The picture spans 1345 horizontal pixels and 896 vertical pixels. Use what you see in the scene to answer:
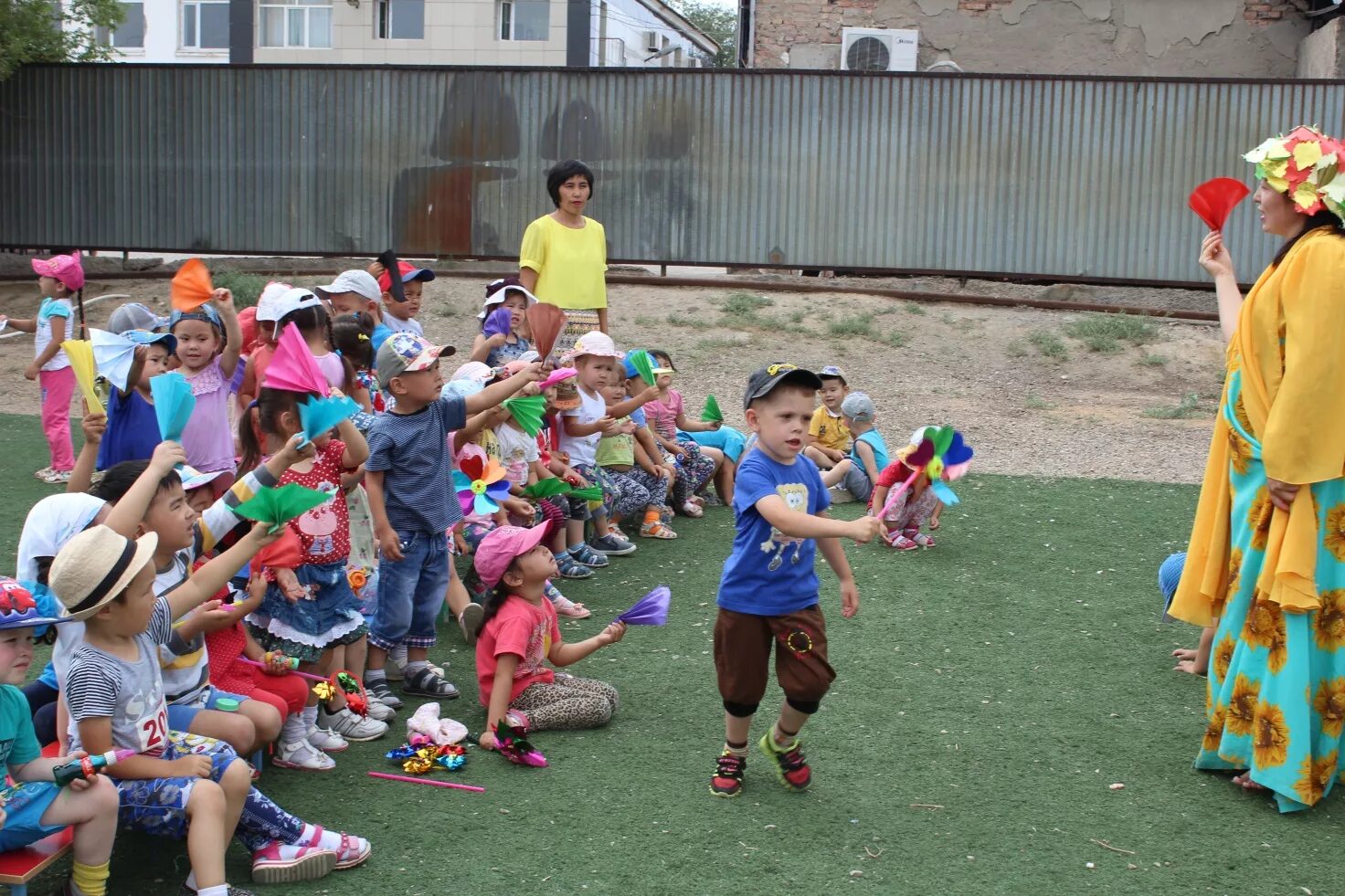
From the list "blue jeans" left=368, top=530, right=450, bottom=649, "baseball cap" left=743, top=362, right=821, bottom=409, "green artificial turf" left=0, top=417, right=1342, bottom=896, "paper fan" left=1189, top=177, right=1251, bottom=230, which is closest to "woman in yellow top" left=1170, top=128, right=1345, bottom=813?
"green artificial turf" left=0, top=417, right=1342, bottom=896

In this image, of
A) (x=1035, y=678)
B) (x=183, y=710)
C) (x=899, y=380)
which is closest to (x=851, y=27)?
(x=899, y=380)

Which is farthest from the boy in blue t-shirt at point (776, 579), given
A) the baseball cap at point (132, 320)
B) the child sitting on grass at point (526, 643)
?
the baseball cap at point (132, 320)

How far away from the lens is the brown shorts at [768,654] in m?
4.16

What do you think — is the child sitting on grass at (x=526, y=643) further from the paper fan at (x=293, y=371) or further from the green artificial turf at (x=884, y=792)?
the paper fan at (x=293, y=371)

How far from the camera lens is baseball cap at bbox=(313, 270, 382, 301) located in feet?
21.4

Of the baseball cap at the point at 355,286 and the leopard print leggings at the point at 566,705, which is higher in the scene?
the baseball cap at the point at 355,286

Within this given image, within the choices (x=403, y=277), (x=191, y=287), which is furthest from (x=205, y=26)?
(x=191, y=287)

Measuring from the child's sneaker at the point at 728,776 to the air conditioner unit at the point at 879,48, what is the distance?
15.9 meters

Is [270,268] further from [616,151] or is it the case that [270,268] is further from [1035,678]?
[1035,678]

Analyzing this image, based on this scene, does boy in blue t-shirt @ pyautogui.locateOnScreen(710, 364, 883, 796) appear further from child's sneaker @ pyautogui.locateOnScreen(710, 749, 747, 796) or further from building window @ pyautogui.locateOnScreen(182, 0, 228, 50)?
building window @ pyautogui.locateOnScreen(182, 0, 228, 50)

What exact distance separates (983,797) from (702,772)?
93 cm

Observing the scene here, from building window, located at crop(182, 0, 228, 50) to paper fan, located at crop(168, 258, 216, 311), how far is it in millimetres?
27528

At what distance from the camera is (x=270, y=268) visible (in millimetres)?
15969

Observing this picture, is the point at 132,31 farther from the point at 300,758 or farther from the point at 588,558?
the point at 300,758
